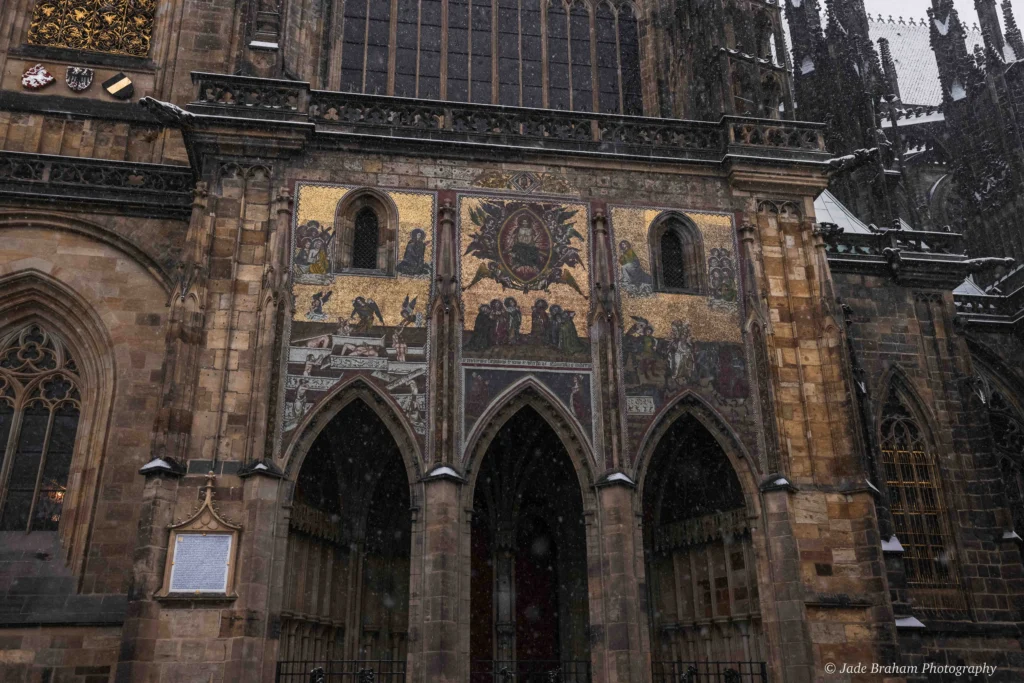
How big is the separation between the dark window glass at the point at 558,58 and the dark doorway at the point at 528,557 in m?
6.82

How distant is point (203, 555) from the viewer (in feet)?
A: 41.9

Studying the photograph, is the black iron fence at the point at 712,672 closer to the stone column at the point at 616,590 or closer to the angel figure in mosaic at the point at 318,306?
the stone column at the point at 616,590

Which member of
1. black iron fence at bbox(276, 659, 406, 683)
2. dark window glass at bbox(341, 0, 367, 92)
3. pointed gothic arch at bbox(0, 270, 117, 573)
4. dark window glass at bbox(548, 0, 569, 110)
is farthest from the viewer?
dark window glass at bbox(548, 0, 569, 110)

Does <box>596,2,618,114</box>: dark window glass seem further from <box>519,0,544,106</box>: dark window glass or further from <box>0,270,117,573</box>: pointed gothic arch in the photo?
<box>0,270,117,573</box>: pointed gothic arch

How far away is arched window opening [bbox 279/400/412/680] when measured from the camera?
46.6ft

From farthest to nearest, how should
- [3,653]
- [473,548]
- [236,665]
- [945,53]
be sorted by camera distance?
[945,53]
[473,548]
[3,653]
[236,665]

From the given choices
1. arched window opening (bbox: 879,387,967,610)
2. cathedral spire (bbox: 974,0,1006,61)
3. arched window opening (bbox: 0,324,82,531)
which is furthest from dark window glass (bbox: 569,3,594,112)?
cathedral spire (bbox: 974,0,1006,61)

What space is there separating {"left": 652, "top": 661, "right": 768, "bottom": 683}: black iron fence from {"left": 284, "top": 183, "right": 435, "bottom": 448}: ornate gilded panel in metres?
5.14

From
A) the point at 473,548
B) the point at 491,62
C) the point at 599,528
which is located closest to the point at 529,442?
the point at 473,548

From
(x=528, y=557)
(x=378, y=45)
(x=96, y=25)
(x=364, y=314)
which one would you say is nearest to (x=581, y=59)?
(x=378, y=45)

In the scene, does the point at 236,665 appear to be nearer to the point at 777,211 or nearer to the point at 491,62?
the point at 777,211

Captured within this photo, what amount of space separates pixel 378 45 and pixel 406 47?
56 centimetres

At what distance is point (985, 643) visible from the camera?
17.1 metres

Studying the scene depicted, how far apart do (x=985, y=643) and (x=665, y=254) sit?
9.10 meters
